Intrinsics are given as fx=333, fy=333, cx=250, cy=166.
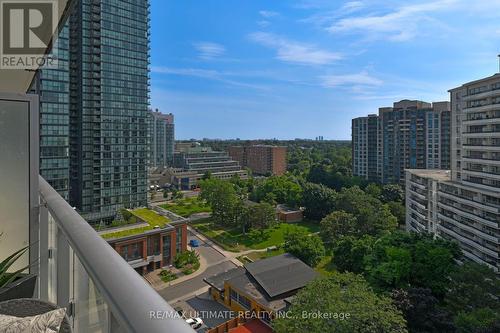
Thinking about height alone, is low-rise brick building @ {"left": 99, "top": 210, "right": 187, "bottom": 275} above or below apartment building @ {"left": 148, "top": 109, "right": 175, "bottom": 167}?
below

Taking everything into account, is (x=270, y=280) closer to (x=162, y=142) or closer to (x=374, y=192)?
(x=374, y=192)

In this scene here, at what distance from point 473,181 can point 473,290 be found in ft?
17.4

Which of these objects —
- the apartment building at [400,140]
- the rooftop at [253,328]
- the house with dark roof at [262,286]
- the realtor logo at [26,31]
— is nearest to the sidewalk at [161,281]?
the house with dark roof at [262,286]

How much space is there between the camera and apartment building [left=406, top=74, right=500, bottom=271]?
961 cm

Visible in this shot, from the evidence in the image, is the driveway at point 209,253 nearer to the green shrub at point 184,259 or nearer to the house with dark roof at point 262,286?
the green shrub at point 184,259

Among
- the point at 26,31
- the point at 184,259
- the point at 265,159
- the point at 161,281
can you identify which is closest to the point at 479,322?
the point at 26,31

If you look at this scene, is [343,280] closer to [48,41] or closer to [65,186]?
[48,41]

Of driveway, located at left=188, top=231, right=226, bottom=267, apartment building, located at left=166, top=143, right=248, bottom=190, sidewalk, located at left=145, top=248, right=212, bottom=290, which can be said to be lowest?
sidewalk, located at left=145, top=248, right=212, bottom=290

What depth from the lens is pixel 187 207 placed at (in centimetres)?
2159

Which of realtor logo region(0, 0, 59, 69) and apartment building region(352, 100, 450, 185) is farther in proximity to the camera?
apartment building region(352, 100, 450, 185)

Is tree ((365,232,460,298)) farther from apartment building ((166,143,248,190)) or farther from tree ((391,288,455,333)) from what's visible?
apartment building ((166,143,248,190))

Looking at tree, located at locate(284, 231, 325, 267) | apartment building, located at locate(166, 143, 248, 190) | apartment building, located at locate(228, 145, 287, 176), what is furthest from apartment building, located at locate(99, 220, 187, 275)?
apartment building, located at locate(228, 145, 287, 176)

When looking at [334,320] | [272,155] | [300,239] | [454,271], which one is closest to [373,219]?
[300,239]

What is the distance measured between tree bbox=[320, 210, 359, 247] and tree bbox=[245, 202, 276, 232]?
10.1 ft
